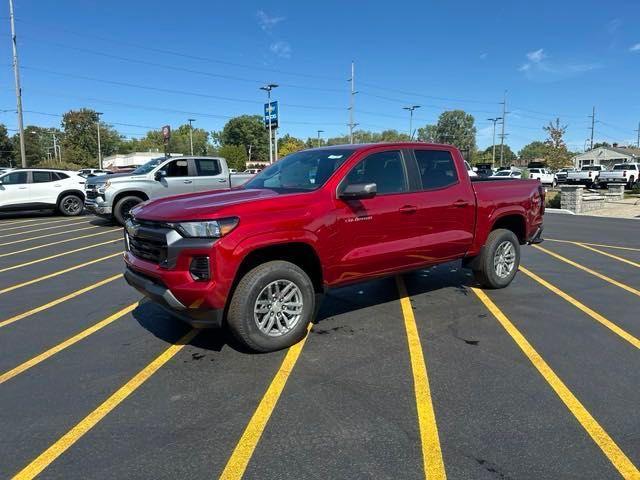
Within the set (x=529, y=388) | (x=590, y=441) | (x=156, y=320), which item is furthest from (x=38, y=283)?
(x=590, y=441)

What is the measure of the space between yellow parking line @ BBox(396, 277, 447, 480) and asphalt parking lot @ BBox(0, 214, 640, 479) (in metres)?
0.01

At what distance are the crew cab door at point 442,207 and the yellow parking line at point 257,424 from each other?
2.03m

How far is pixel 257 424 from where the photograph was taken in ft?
10.1

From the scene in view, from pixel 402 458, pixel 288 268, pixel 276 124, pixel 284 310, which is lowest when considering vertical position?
pixel 402 458

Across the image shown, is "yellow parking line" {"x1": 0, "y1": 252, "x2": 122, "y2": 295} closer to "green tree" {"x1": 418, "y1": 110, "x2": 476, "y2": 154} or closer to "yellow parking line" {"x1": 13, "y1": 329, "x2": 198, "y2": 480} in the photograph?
"yellow parking line" {"x1": 13, "y1": 329, "x2": 198, "y2": 480}

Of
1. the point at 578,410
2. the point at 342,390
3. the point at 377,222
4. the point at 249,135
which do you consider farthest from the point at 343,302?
the point at 249,135

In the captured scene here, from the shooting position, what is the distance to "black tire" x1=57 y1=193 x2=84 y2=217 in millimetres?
15594

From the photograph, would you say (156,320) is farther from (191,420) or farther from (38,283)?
(38,283)

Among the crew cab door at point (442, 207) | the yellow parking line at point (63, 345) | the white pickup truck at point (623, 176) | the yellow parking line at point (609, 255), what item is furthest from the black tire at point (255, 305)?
the white pickup truck at point (623, 176)

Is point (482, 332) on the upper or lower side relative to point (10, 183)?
lower

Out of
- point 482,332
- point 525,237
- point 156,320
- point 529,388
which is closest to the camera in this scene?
point 529,388

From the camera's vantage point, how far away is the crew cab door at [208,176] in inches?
523

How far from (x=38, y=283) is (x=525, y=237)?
7.09m

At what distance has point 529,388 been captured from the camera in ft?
11.6
